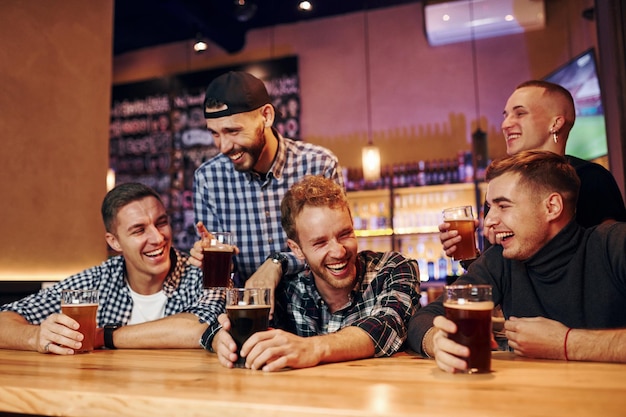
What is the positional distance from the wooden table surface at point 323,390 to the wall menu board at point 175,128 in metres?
5.90

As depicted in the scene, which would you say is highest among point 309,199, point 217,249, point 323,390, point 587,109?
point 587,109

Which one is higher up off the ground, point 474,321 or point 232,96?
point 232,96

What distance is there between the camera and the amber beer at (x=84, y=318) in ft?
6.46

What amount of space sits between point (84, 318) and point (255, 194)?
1.18 m

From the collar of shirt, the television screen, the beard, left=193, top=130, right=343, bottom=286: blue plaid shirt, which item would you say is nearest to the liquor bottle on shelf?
the television screen

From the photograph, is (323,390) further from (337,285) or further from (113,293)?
(113,293)

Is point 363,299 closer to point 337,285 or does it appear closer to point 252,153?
point 337,285

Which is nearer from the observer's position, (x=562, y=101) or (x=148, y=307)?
(x=148, y=307)

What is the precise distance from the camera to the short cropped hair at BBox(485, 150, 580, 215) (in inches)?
77.0

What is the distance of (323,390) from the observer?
116 cm

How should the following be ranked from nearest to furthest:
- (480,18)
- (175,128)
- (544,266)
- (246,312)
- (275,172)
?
(246,312)
(544,266)
(275,172)
(480,18)
(175,128)

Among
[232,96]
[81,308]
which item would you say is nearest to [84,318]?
[81,308]

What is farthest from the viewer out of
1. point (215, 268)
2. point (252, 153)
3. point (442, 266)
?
point (442, 266)

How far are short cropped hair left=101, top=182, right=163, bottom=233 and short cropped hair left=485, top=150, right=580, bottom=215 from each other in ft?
5.03
